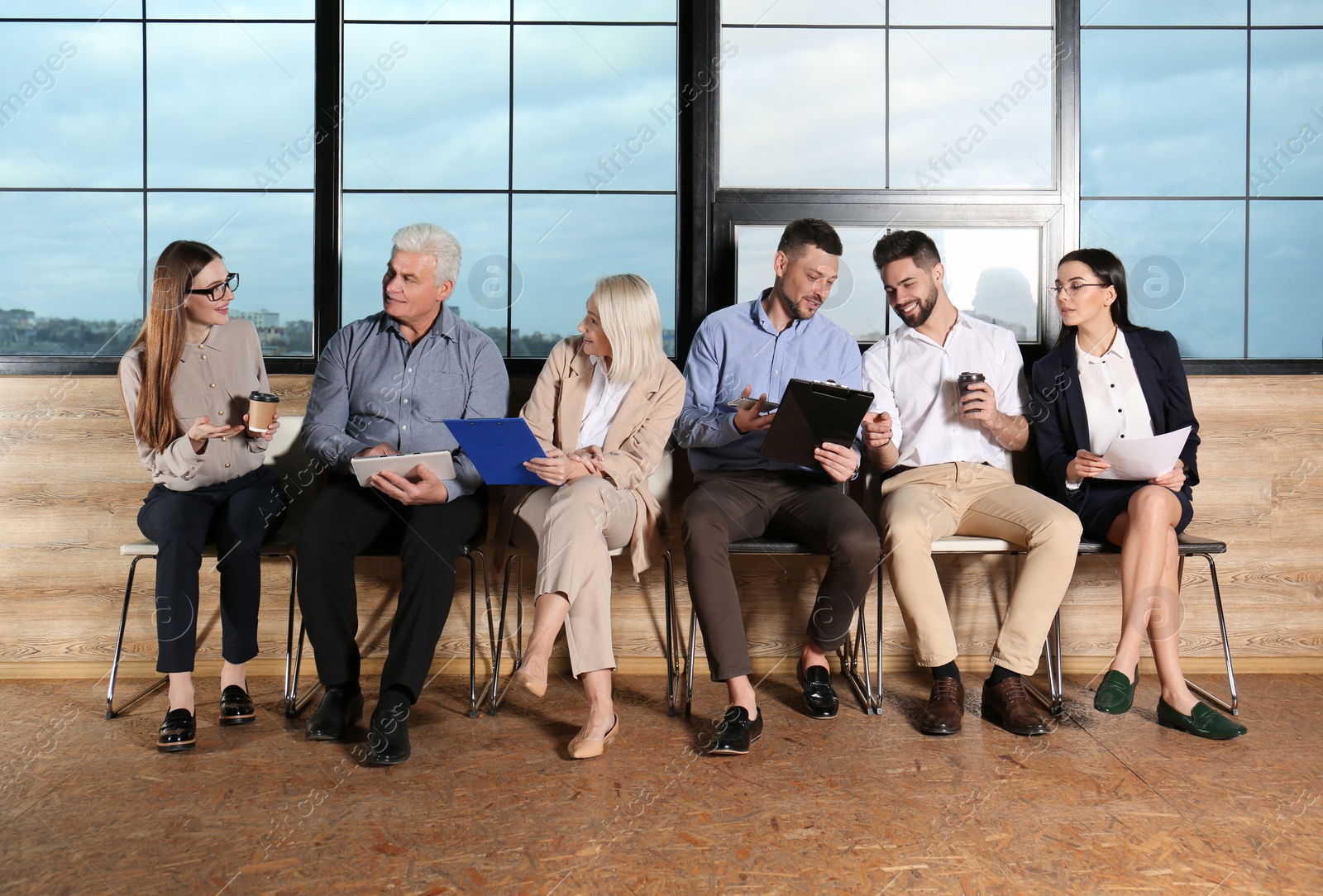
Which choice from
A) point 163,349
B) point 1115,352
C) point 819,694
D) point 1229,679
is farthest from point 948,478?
point 163,349

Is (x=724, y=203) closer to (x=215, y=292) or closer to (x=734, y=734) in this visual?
(x=215, y=292)

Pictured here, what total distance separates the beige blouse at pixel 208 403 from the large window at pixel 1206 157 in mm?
2870

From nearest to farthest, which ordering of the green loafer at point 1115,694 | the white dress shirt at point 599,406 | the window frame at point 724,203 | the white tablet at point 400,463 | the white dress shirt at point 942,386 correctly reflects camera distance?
the white tablet at point 400,463, the green loafer at point 1115,694, the white dress shirt at point 599,406, the white dress shirt at point 942,386, the window frame at point 724,203

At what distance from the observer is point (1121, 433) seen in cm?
277

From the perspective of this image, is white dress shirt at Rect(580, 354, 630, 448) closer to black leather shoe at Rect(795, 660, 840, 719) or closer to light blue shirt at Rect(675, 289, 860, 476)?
light blue shirt at Rect(675, 289, 860, 476)

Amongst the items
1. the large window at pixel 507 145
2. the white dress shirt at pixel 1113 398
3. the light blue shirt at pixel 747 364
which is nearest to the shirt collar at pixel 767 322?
the light blue shirt at pixel 747 364

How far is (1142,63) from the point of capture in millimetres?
3227

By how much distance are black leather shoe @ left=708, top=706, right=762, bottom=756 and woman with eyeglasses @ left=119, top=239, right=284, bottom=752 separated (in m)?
1.34

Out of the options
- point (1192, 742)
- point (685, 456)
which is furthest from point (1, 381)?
point (1192, 742)

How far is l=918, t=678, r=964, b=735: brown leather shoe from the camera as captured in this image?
7.98ft

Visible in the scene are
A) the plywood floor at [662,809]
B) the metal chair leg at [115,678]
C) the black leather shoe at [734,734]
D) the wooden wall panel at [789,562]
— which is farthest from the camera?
the wooden wall panel at [789,562]

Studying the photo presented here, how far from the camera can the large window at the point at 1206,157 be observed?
3.23 metres

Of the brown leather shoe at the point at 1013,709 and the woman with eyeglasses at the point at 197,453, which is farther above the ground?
the woman with eyeglasses at the point at 197,453

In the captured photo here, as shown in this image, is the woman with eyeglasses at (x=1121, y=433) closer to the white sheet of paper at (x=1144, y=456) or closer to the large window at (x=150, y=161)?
the white sheet of paper at (x=1144, y=456)
